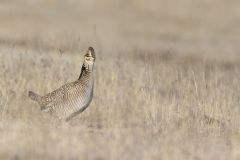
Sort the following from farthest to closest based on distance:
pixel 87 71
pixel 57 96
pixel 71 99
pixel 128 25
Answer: pixel 128 25 < pixel 87 71 < pixel 57 96 < pixel 71 99

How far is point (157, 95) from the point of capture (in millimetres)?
15492

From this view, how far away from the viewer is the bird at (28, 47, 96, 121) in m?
13.3

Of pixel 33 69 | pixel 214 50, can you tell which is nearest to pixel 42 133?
pixel 33 69

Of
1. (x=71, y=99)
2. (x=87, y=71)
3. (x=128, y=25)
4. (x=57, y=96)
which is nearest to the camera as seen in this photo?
(x=71, y=99)

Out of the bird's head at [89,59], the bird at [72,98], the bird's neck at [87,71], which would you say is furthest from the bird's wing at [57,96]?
the bird's head at [89,59]

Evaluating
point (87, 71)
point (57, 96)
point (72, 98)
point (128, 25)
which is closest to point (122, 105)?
point (87, 71)

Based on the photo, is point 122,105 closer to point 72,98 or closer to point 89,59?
point 89,59

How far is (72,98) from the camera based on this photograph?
13.4m

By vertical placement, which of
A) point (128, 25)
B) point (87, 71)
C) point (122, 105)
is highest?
point (128, 25)

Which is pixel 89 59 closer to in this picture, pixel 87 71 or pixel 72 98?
pixel 87 71

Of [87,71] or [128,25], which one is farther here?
[128,25]

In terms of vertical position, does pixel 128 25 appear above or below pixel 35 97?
above

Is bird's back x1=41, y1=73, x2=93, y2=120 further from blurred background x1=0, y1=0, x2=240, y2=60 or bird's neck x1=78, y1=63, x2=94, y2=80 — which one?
blurred background x1=0, y1=0, x2=240, y2=60

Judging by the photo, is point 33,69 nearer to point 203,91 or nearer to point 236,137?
point 203,91
